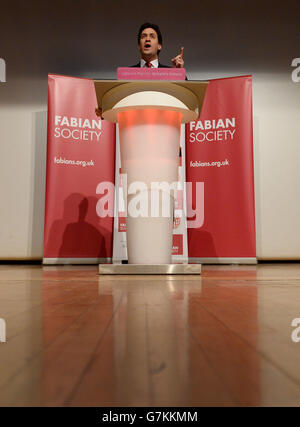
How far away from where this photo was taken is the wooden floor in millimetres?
237

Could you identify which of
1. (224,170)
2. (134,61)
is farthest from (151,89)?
(134,61)

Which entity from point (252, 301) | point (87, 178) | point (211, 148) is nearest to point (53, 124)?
point (87, 178)

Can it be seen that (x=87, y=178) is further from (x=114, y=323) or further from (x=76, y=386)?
(x=76, y=386)

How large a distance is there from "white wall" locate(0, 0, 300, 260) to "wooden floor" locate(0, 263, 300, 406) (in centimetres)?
290

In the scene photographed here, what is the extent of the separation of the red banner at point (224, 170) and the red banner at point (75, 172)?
27.3 inches

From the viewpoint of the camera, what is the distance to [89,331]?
438 mm

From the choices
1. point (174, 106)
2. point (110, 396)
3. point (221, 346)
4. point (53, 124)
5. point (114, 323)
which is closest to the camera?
point (110, 396)

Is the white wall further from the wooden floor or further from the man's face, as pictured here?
the wooden floor

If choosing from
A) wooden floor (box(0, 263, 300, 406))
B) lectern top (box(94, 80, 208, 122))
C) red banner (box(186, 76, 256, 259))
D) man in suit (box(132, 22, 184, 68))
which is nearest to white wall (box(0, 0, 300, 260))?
red banner (box(186, 76, 256, 259))

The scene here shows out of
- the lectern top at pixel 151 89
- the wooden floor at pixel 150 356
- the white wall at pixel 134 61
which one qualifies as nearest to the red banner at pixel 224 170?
the white wall at pixel 134 61

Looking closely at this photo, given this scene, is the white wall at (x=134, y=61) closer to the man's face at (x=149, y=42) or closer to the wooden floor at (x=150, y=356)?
the man's face at (x=149, y=42)

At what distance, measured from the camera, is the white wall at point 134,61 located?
338cm

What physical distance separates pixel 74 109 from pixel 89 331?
2854mm

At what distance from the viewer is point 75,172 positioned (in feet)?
9.91
